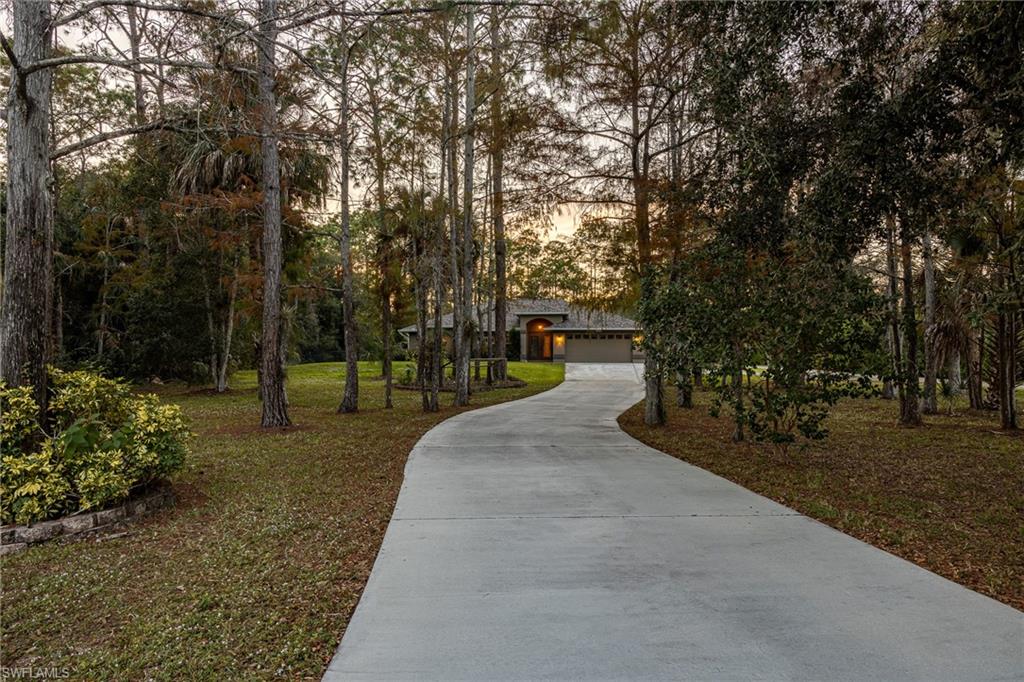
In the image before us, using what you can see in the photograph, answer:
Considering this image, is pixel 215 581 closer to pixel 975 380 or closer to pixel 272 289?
pixel 272 289

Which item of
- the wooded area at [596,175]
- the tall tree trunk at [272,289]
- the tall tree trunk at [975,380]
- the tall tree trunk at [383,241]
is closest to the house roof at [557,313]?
the wooded area at [596,175]

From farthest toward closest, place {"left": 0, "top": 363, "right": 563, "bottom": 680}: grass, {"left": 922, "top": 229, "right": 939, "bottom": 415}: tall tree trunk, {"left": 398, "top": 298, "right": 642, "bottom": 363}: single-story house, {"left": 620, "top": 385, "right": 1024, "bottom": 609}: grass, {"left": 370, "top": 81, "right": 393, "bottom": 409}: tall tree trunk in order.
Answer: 1. {"left": 398, "top": 298, "right": 642, "bottom": 363}: single-story house
2. {"left": 370, "top": 81, "right": 393, "bottom": 409}: tall tree trunk
3. {"left": 922, "top": 229, "right": 939, "bottom": 415}: tall tree trunk
4. {"left": 620, "top": 385, "right": 1024, "bottom": 609}: grass
5. {"left": 0, "top": 363, "right": 563, "bottom": 680}: grass

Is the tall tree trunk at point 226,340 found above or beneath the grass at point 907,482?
above

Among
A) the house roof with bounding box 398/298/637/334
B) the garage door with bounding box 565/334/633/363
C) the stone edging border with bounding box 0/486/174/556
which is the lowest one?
the stone edging border with bounding box 0/486/174/556

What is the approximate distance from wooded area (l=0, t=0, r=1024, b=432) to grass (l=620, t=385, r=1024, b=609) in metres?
0.72

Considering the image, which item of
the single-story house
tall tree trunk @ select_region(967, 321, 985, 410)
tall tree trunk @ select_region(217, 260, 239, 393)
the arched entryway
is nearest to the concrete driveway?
tall tree trunk @ select_region(967, 321, 985, 410)

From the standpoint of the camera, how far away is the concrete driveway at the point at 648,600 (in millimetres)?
2662

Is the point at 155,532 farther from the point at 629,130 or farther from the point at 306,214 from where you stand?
the point at 306,214

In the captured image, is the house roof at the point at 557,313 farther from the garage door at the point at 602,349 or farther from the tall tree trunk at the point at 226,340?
the tall tree trunk at the point at 226,340

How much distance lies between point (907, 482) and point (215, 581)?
7.24 meters

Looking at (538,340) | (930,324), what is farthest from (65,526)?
(538,340)

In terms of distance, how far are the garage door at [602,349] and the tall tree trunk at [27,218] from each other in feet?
102

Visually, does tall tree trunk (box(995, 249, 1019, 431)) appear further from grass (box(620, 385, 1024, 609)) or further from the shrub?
the shrub

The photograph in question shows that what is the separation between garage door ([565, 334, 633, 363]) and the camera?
34969 mm
